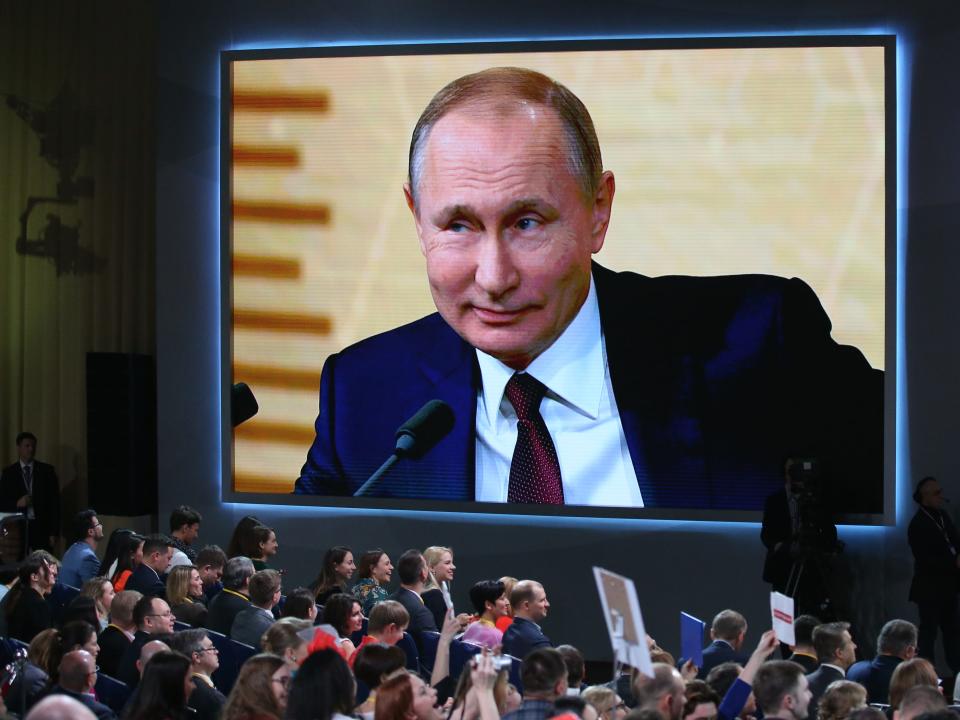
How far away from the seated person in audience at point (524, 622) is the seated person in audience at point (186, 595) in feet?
5.26

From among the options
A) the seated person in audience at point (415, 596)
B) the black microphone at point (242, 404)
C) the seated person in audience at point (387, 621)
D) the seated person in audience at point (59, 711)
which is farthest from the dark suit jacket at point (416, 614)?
the seated person in audience at point (59, 711)

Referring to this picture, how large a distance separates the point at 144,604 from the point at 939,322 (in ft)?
18.9

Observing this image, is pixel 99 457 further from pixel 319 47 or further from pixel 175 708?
pixel 175 708

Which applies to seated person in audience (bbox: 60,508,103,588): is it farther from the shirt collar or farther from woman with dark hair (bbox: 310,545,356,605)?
the shirt collar

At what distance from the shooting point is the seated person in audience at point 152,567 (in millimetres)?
8367

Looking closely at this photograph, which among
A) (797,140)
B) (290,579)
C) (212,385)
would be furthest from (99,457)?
(797,140)

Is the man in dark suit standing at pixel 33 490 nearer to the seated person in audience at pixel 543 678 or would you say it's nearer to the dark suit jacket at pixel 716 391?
the dark suit jacket at pixel 716 391

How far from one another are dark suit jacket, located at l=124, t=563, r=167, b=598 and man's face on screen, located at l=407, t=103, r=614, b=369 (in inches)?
121

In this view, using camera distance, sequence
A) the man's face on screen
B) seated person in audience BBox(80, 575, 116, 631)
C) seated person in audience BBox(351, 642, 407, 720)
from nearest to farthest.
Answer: seated person in audience BBox(351, 642, 407, 720) → seated person in audience BBox(80, 575, 116, 631) → the man's face on screen

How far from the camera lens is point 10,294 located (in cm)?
1288

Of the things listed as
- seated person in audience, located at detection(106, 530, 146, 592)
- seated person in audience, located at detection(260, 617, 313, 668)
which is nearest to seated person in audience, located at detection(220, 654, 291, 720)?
seated person in audience, located at detection(260, 617, 313, 668)

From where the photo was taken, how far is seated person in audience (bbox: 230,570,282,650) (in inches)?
285

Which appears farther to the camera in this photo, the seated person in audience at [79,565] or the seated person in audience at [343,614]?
the seated person in audience at [79,565]

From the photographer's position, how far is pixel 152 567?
8.57 meters
